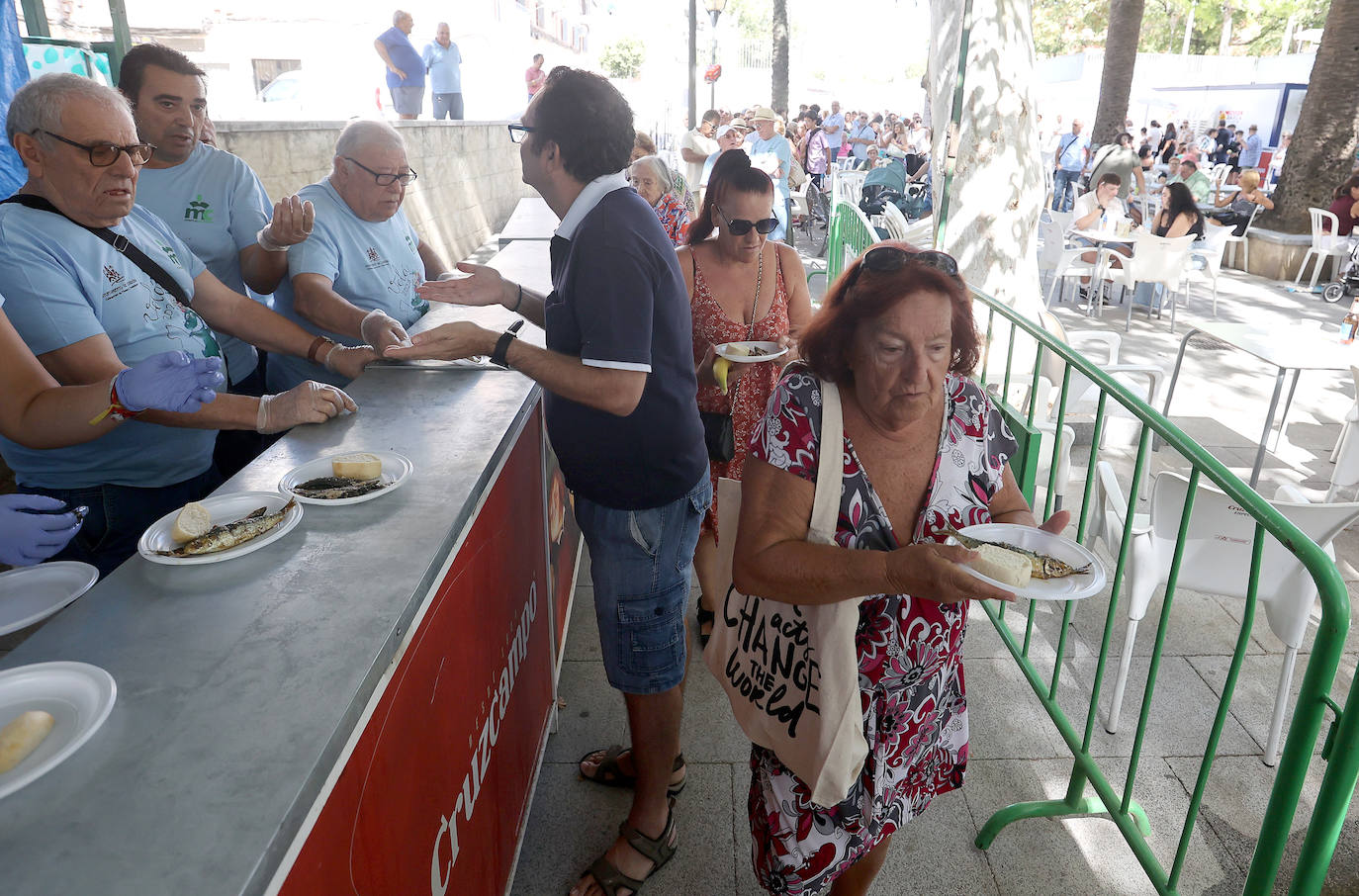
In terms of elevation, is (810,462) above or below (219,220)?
below

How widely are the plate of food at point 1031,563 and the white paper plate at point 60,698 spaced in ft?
4.65

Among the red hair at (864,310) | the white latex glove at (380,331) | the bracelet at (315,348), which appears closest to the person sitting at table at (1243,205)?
the red hair at (864,310)

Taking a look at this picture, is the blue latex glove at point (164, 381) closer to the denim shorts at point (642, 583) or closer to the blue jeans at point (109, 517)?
the blue jeans at point (109, 517)

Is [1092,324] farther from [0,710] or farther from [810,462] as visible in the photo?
[0,710]

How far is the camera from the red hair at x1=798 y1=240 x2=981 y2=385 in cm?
185

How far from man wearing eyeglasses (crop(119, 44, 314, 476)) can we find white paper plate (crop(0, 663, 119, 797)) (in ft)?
6.70

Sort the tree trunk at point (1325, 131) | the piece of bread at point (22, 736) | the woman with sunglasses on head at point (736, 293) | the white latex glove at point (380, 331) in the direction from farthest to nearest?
the tree trunk at point (1325, 131) < the woman with sunglasses on head at point (736, 293) < the white latex glove at point (380, 331) < the piece of bread at point (22, 736)

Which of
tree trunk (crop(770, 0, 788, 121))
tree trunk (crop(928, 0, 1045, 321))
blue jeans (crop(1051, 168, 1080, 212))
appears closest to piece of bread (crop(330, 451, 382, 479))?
tree trunk (crop(928, 0, 1045, 321))

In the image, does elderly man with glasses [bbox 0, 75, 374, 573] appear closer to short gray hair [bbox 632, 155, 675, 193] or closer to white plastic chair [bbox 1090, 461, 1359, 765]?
white plastic chair [bbox 1090, 461, 1359, 765]

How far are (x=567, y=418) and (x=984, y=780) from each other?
212 centimetres

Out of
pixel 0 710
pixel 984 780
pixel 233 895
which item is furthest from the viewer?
pixel 984 780

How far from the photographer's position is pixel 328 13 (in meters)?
24.9

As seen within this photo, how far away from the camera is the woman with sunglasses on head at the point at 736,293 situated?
11.1ft

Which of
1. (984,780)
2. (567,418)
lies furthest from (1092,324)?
(567,418)
